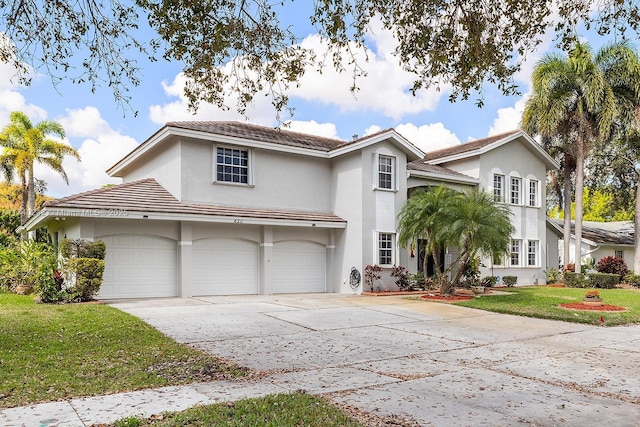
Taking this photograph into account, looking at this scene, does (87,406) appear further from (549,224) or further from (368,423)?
(549,224)

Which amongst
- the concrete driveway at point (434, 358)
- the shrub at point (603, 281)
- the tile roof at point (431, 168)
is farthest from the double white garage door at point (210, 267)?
the shrub at point (603, 281)

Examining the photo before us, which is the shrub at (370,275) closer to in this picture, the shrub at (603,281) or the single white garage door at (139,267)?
the single white garage door at (139,267)

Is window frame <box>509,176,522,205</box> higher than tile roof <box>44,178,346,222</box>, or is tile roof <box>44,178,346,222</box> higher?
window frame <box>509,176,522,205</box>

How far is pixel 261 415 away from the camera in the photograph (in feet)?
17.3

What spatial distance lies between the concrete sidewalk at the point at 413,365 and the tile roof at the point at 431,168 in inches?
382

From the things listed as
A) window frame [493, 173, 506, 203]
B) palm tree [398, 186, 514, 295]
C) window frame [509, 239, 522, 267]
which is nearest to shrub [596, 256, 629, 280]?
window frame [509, 239, 522, 267]

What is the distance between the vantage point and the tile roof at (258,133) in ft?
62.4

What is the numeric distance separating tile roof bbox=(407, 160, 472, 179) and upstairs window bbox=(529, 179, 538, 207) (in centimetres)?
462

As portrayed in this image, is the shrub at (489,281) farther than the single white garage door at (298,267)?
Yes

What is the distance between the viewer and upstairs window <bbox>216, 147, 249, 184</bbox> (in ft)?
63.6

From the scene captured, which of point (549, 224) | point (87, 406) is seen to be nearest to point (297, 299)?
point (87, 406)

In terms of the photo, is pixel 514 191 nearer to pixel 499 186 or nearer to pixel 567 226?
pixel 499 186

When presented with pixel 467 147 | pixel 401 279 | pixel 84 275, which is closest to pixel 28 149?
pixel 84 275

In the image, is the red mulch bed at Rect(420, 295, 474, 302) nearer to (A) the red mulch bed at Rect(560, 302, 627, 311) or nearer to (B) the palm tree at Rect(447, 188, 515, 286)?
(B) the palm tree at Rect(447, 188, 515, 286)
